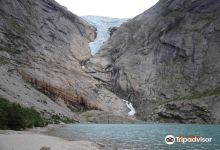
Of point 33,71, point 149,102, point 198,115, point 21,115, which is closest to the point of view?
point 21,115

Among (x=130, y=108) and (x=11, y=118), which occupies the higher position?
(x=130, y=108)

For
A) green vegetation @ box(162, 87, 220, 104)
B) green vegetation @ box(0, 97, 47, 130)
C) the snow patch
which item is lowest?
green vegetation @ box(0, 97, 47, 130)

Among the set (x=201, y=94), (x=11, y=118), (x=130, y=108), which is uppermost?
(x=201, y=94)

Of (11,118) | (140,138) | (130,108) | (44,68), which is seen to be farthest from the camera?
(130,108)

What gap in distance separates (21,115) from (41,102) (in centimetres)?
6643

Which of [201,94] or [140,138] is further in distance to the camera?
[201,94]


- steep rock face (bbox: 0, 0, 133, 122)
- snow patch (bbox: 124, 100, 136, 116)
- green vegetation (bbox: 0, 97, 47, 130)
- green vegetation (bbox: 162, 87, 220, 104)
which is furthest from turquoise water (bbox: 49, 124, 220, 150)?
snow patch (bbox: 124, 100, 136, 116)

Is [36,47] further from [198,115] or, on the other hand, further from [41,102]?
[198,115]

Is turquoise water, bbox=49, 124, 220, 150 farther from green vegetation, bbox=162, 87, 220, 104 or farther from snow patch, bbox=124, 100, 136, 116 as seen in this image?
snow patch, bbox=124, 100, 136, 116

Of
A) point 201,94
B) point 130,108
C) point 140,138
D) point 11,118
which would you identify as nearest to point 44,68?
point 130,108

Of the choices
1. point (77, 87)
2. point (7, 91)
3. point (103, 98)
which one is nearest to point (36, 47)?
point (77, 87)

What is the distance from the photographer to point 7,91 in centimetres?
10906

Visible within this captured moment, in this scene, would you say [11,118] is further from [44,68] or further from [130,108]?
[130,108]

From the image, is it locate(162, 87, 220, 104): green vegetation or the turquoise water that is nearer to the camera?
the turquoise water
